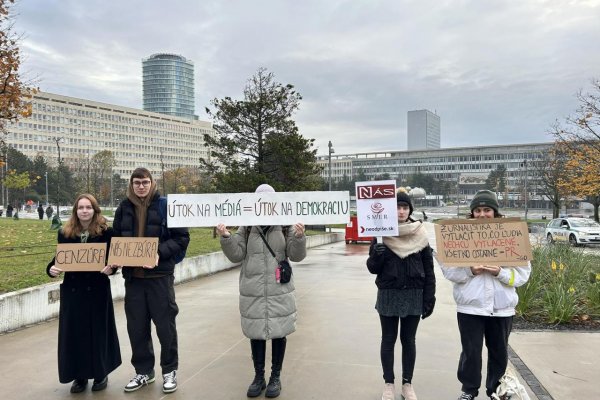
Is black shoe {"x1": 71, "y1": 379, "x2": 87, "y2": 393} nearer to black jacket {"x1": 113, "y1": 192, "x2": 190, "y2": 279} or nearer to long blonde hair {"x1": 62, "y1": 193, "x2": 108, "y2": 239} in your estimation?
black jacket {"x1": 113, "y1": 192, "x2": 190, "y2": 279}

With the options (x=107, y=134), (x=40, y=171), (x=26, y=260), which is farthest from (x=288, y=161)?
(x=107, y=134)

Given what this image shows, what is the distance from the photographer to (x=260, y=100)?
62.6 ft

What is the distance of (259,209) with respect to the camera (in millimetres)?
4094

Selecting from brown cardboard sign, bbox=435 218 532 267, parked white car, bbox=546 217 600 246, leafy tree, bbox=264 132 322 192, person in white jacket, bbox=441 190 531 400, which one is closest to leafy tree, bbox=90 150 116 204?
leafy tree, bbox=264 132 322 192

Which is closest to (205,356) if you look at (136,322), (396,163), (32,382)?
(136,322)

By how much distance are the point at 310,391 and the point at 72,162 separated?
9067cm

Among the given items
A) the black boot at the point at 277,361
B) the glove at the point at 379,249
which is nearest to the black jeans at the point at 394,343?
the glove at the point at 379,249

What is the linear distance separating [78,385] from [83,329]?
525 mm

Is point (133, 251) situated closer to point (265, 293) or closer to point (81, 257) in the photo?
point (81, 257)

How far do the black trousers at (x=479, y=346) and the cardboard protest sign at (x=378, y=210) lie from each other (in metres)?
0.93

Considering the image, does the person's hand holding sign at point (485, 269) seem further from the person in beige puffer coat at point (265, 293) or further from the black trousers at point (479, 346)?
the person in beige puffer coat at point (265, 293)

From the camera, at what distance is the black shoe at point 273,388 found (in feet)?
12.8

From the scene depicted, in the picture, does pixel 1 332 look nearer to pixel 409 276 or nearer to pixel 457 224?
pixel 409 276

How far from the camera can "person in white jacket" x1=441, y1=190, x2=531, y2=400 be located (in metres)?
3.52
